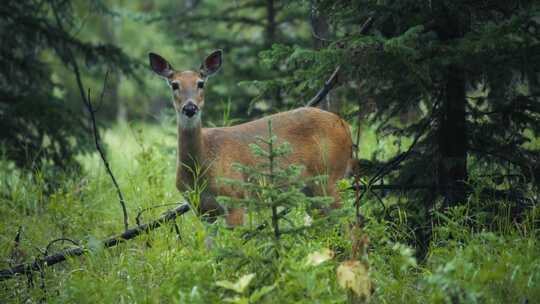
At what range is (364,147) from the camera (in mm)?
8242

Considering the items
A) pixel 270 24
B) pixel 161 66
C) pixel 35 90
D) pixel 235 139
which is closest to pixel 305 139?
pixel 235 139

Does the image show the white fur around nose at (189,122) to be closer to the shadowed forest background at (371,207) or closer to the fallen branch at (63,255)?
the shadowed forest background at (371,207)

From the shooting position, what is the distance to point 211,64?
606cm

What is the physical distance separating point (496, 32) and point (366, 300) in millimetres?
1846

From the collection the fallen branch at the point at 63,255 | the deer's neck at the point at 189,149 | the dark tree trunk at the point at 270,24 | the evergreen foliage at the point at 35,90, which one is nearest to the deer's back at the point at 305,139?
the deer's neck at the point at 189,149

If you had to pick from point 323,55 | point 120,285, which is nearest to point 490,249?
point 323,55

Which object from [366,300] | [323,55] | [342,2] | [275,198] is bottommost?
[366,300]

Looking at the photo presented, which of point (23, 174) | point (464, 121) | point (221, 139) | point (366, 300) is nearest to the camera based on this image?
point (366, 300)

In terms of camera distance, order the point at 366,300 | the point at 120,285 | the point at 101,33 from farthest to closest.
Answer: the point at 101,33
the point at 120,285
the point at 366,300

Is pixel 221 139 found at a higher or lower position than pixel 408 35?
lower

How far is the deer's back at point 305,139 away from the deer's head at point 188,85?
0.98 ft

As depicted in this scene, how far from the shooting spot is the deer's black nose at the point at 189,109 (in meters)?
5.39

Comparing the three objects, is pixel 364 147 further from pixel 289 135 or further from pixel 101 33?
pixel 101 33

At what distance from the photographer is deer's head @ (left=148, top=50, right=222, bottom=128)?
548cm
